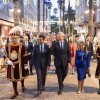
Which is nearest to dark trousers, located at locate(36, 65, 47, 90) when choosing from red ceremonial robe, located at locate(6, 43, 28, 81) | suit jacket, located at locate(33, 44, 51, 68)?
suit jacket, located at locate(33, 44, 51, 68)

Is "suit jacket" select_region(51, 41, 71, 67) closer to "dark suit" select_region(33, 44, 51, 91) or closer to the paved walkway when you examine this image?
"dark suit" select_region(33, 44, 51, 91)

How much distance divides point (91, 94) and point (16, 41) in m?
2.70

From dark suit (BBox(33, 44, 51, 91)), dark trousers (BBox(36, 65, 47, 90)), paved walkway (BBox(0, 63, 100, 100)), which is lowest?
paved walkway (BBox(0, 63, 100, 100))

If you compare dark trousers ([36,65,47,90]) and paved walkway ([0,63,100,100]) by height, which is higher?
dark trousers ([36,65,47,90])

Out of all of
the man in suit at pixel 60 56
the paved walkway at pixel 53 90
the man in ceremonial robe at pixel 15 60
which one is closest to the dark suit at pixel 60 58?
the man in suit at pixel 60 56

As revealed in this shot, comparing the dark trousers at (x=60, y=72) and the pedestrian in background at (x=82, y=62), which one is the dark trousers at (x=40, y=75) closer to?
the dark trousers at (x=60, y=72)

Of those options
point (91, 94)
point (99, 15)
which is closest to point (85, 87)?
point (91, 94)

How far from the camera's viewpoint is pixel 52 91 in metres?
10.8

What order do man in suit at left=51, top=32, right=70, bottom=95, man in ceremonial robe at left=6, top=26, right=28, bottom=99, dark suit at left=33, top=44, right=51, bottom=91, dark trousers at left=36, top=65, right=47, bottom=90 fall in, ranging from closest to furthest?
man in ceremonial robe at left=6, top=26, right=28, bottom=99 → dark trousers at left=36, top=65, right=47, bottom=90 → dark suit at left=33, top=44, right=51, bottom=91 → man in suit at left=51, top=32, right=70, bottom=95

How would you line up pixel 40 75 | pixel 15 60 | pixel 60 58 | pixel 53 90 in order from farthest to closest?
pixel 53 90 → pixel 60 58 → pixel 40 75 → pixel 15 60

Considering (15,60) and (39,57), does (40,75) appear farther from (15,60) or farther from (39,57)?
(15,60)

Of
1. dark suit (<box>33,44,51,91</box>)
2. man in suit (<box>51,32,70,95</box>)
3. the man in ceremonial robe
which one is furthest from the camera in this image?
man in suit (<box>51,32,70,95</box>)

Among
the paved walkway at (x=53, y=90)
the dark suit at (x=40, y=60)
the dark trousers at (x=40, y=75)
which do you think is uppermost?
the dark suit at (x=40, y=60)

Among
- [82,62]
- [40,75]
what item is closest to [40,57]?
[40,75]
